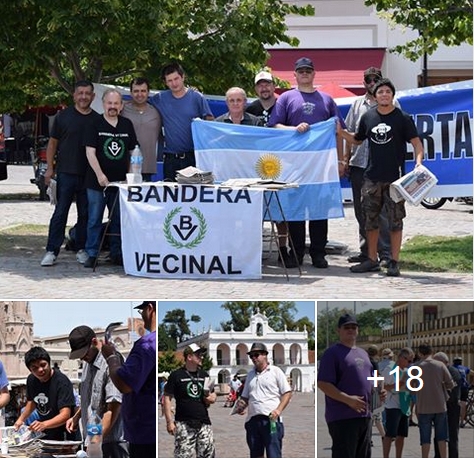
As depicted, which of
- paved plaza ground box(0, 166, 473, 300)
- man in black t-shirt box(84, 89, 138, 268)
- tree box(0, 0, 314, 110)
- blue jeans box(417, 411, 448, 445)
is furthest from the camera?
tree box(0, 0, 314, 110)

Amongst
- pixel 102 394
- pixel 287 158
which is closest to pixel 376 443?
pixel 102 394

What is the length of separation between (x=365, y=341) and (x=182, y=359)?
110 cm

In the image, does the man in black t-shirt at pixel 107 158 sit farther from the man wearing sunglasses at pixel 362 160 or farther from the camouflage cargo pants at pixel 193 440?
the camouflage cargo pants at pixel 193 440

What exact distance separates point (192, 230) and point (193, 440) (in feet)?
15.8

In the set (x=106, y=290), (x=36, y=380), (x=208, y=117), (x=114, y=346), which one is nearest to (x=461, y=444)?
(x=114, y=346)

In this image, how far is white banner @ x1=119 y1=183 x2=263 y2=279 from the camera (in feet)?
39.9

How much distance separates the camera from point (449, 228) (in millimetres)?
19031

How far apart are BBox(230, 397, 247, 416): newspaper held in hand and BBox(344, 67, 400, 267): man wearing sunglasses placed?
18.1 ft

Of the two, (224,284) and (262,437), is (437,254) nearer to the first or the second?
(224,284)

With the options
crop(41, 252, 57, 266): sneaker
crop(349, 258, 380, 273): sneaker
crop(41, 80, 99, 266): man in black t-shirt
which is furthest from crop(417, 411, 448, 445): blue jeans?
crop(41, 252, 57, 266): sneaker

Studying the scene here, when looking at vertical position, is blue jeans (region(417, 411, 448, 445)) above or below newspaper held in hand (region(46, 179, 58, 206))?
below

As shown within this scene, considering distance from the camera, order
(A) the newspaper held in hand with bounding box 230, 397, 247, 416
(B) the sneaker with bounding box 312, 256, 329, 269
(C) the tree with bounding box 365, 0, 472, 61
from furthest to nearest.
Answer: (C) the tree with bounding box 365, 0, 472, 61, (B) the sneaker with bounding box 312, 256, 329, 269, (A) the newspaper held in hand with bounding box 230, 397, 247, 416

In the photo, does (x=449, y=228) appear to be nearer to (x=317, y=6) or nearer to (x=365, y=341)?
(x=365, y=341)

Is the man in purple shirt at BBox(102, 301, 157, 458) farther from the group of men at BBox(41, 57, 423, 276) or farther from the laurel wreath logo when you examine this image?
the group of men at BBox(41, 57, 423, 276)
